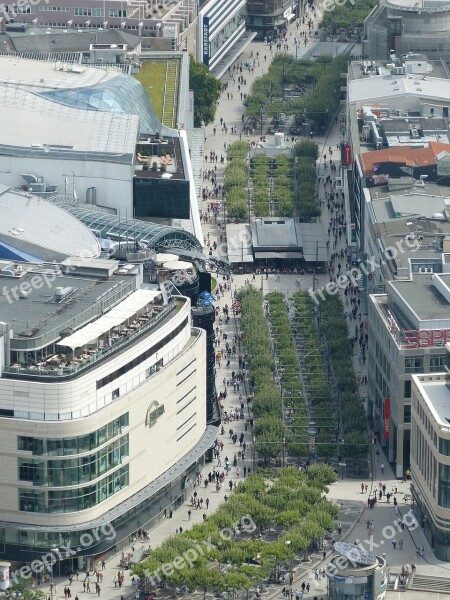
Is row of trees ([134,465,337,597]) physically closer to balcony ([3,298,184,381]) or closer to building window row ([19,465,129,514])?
building window row ([19,465,129,514])

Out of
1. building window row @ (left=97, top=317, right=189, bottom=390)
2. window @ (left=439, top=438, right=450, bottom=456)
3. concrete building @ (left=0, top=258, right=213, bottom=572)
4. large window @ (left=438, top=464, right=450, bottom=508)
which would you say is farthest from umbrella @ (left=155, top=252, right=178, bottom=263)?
large window @ (left=438, top=464, right=450, bottom=508)

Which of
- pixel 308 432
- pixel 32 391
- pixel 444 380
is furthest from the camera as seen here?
pixel 308 432

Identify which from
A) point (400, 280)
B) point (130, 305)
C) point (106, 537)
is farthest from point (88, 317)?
point (400, 280)

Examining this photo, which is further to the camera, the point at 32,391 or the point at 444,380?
the point at 444,380

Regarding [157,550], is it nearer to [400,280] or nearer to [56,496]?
[56,496]

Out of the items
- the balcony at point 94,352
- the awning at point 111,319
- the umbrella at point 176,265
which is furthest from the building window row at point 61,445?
the umbrella at point 176,265

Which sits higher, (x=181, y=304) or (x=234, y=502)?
(x=181, y=304)
